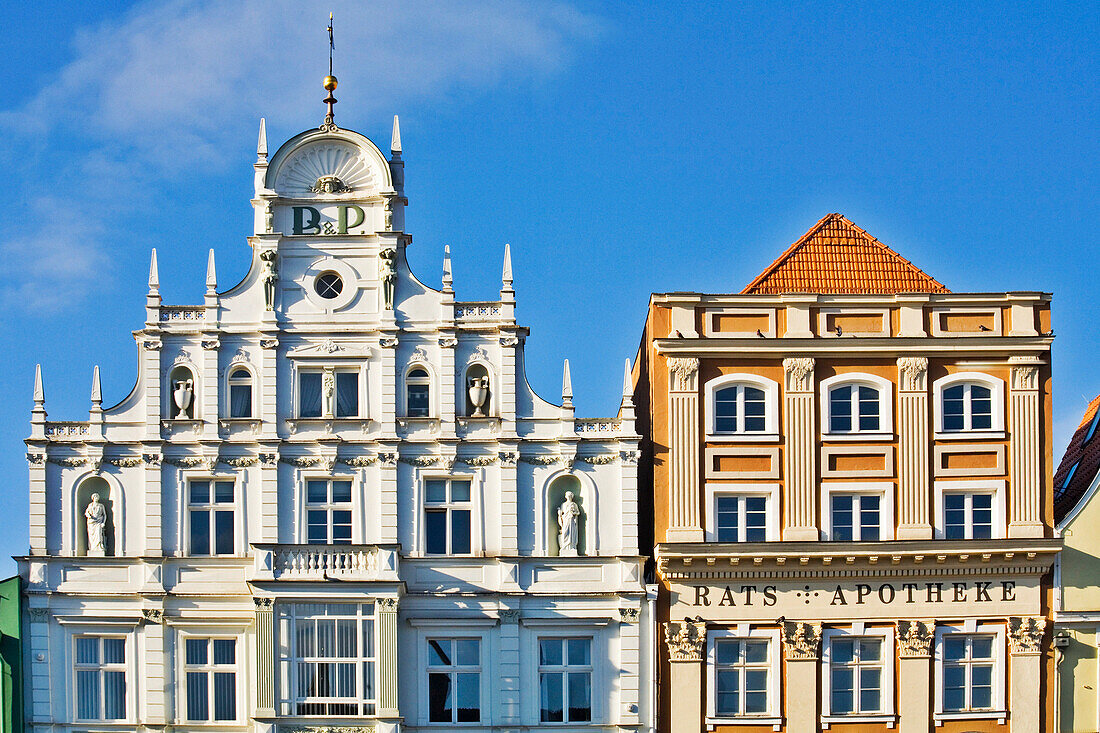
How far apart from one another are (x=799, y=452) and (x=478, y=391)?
8505 millimetres

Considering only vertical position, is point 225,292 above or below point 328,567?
above

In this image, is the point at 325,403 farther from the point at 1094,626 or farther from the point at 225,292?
the point at 1094,626

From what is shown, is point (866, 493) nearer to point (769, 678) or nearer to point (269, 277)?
point (769, 678)

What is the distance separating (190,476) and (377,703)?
25.6 feet

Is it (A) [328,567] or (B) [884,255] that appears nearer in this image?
(A) [328,567]

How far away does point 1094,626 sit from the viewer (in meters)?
49.4

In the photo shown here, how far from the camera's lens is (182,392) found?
4997 centimetres

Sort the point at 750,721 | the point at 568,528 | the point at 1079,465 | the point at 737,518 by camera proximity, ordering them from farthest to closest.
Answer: the point at 1079,465 → the point at 737,518 → the point at 568,528 → the point at 750,721

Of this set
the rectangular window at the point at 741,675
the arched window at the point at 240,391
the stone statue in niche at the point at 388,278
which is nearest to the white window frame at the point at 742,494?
the rectangular window at the point at 741,675

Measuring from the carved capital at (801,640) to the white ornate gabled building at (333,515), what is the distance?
3.59 metres

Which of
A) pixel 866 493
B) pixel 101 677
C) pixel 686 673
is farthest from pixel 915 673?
pixel 101 677

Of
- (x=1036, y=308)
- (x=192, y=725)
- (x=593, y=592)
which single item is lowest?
(x=192, y=725)

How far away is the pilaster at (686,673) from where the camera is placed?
48.6 m

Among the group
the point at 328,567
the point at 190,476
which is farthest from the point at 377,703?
the point at 190,476
